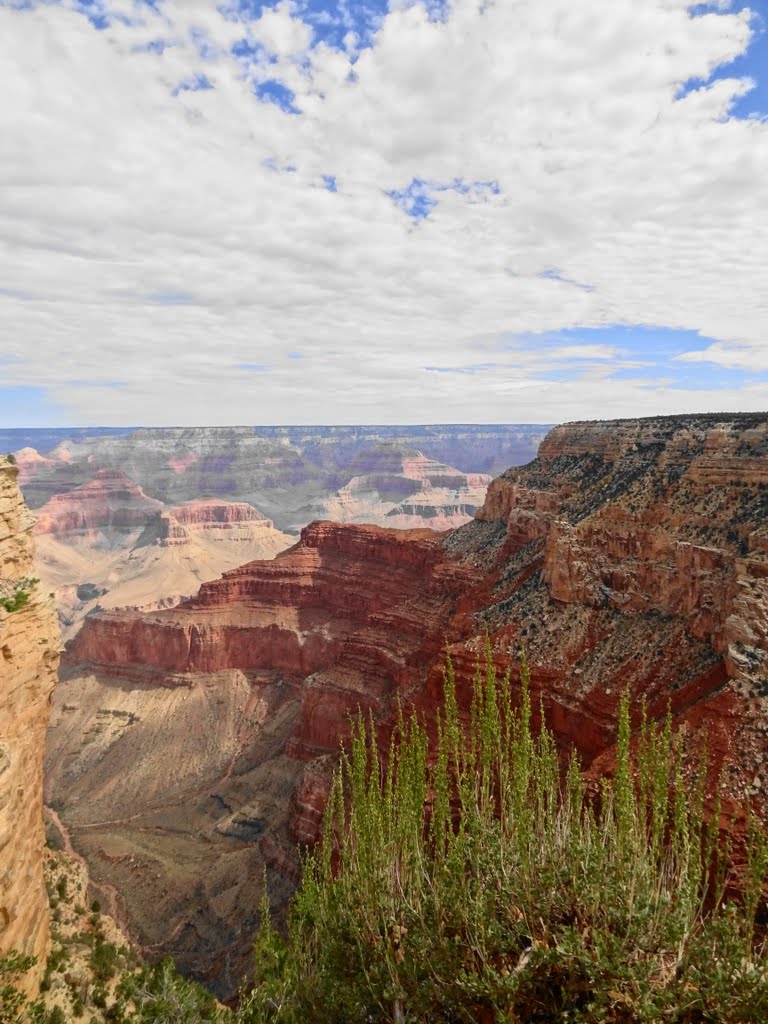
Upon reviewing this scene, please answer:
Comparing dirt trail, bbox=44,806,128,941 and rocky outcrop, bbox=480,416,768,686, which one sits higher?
rocky outcrop, bbox=480,416,768,686

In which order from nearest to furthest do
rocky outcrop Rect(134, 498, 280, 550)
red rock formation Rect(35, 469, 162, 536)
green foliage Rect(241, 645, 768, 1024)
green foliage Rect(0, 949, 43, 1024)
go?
green foliage Rect(241, 645, 768, 1024)
green foliage Rect(0, 949, 43, 1024)
rocky outcrop Rect(134, 498, 280, 550)
red rock formation Rect(35, 469, 162, 536)

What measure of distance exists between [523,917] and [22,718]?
15.2 m

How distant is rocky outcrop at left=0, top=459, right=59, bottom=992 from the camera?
52.6ft

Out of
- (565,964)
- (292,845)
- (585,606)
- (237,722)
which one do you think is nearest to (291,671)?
(237,722)

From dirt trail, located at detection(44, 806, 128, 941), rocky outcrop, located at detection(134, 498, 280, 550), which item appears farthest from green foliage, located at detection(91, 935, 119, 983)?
rocky outcrop, located at detection(134, 498, 280, 550)

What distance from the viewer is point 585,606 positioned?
38.7 meters

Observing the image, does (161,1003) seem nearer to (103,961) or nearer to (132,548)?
(103,961)

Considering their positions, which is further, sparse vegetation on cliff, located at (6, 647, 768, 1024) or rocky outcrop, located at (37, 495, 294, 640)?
rocky outcrop, located at (37, 495, 294, 640)

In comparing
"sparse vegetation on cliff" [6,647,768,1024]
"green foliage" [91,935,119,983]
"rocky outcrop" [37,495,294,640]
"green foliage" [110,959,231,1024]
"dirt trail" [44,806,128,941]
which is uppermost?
"sparse vegetation on cliff" [6,647,768,1024]

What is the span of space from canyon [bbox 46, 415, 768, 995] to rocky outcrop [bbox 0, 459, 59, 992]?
17754mm

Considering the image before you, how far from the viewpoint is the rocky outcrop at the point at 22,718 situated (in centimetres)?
1605

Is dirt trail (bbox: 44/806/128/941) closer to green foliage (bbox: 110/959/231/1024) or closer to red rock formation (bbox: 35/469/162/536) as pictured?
green foliage (bbox: 110/959/231/1024)

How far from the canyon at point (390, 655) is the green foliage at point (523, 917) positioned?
3.27 m

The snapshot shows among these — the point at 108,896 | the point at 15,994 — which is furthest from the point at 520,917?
the point at 108,896
